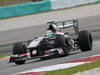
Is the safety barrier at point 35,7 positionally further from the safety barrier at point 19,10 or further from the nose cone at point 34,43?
the nose cone at point 34,43

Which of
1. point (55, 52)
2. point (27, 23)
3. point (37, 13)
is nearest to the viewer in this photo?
point (55, 52)

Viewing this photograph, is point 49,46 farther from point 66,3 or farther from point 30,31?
point 66,3

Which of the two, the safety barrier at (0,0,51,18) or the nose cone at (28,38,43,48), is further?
the safety barrier at (0,0,51,18)

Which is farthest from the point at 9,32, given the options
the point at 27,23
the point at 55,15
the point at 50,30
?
the point at 50,30

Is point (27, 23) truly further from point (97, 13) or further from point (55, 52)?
point (55, 52)

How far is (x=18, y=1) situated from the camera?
Result: 123 ft

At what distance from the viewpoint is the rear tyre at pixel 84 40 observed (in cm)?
1351

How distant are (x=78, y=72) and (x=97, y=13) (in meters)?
18.5

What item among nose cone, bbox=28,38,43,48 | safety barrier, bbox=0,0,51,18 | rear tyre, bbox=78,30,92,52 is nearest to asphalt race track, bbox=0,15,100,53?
safety barrier, bbox=0,0,51,18

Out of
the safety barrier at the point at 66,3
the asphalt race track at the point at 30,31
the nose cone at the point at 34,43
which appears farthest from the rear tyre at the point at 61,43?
the safety barrier at the point at 66,3

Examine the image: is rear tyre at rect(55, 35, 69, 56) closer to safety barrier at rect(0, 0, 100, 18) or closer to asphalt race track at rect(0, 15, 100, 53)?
asphalt race track at rect(0, 15, 100, 53)

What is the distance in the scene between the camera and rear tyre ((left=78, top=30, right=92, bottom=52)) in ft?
44.3

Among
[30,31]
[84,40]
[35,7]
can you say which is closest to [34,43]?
[84,40]

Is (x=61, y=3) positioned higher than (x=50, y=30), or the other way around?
(x=50, y=30)
